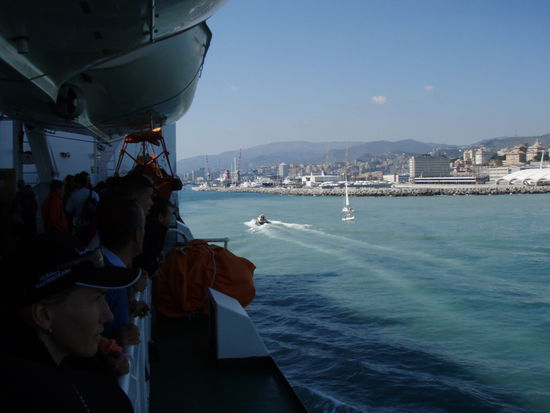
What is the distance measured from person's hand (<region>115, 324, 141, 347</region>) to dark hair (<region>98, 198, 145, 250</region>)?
0.43 metres

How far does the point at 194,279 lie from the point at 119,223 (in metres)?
3.24

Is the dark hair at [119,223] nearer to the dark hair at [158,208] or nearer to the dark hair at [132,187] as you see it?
the dark hair at [132,187]

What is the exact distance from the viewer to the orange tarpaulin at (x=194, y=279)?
5.39 meters

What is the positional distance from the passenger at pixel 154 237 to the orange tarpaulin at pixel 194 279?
158 centimetres

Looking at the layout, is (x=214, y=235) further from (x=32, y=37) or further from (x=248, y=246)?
(x=32, y=37)

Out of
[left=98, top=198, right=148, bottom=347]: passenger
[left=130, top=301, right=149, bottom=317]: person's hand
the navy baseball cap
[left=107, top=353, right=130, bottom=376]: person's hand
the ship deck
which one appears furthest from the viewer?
the ship deck

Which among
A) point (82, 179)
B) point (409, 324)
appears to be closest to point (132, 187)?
point (82, 179)

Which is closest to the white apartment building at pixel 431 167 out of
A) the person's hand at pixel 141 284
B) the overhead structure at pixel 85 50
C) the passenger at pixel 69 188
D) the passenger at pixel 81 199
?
the passenger at pixel 69 188

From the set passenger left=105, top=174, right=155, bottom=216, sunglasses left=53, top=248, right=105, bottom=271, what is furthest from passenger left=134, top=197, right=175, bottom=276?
sunglasses left=53, top=248, right=105, bottom=271

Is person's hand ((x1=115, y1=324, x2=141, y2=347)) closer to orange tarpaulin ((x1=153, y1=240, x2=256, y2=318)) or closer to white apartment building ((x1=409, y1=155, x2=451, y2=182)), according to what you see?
orange tarpaulin ((x1=153, y1=240, x2=256, y2=318))

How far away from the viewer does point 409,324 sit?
1133 cm

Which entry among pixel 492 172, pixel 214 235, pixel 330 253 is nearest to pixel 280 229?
pixel 214 235

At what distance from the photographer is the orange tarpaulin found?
539cm

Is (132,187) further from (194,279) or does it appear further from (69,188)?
(69,188)
